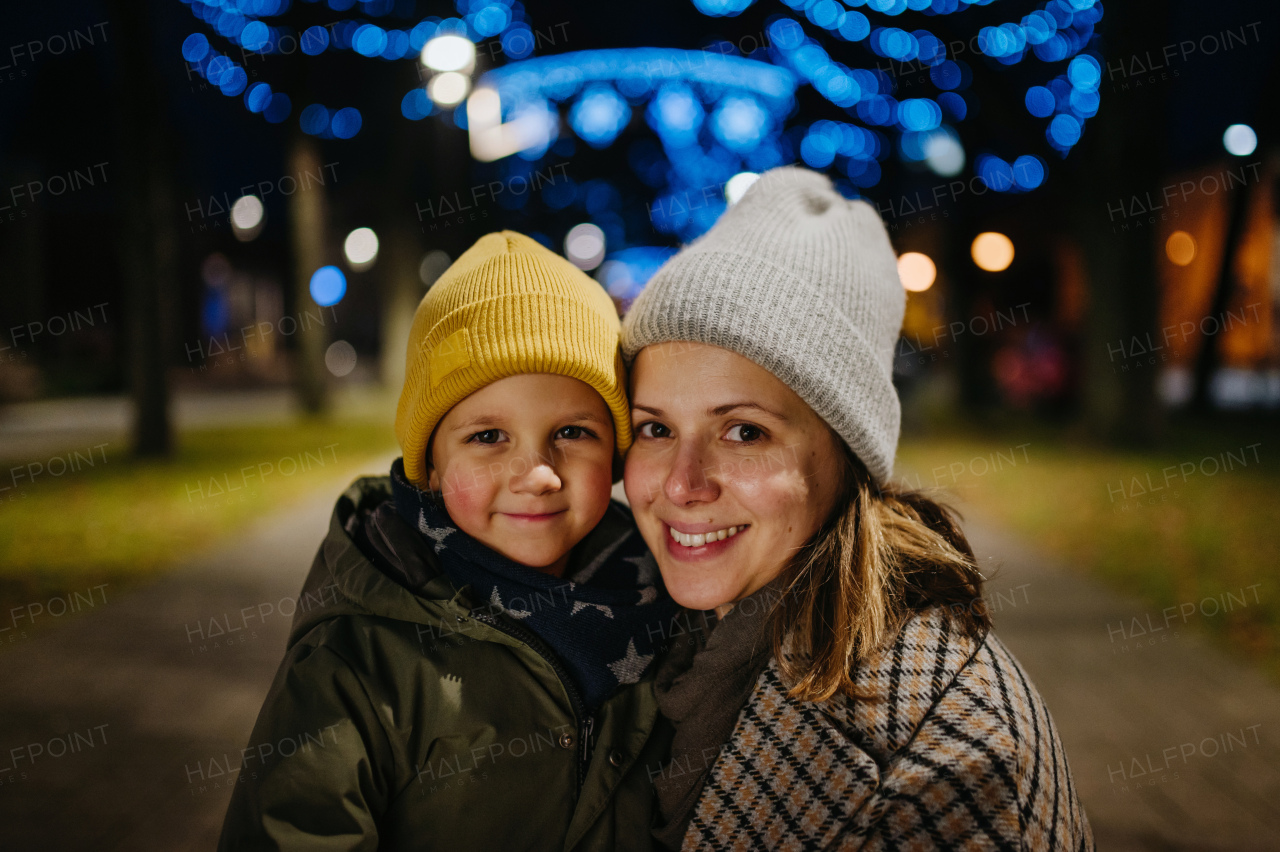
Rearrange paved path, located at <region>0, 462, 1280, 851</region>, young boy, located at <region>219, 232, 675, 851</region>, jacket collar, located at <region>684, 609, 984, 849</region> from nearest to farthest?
jacket collar, located at <region>684, 609, 984, 849</region>
young boy, located at <region>219, 232, 675, 851</region>
paved path, located at <region>0, 462, 1280, 851</region>

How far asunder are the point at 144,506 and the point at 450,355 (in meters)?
7.52

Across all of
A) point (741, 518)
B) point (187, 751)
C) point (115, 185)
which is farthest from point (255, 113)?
point (741, 518)

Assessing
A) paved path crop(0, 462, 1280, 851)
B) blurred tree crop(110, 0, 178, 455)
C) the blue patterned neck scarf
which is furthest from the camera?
blurred tree crop(110, 0, 178, 455)

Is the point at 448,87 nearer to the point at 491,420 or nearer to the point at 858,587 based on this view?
the point at 491,420

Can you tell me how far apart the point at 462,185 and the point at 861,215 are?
20352mm

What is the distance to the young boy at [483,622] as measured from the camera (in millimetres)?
1893

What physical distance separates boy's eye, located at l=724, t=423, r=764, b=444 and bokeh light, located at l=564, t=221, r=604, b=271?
3034 centimetres

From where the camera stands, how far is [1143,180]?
11969 millimetres

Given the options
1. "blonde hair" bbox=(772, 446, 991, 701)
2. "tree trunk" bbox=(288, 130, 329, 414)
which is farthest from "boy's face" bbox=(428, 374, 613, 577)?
"tree trunk" bbox=(288, 130, 329, 414)

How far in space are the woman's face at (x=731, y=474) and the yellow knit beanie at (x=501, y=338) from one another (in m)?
0.31

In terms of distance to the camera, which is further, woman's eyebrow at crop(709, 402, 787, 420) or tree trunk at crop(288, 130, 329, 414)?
tree trunk at crop(288, 130, 329, 414)

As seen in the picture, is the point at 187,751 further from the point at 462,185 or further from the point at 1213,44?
the point at 462,185

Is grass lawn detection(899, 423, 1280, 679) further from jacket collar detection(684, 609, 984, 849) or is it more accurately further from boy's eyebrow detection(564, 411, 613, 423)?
boy's eyebrow detection(564, 411, 613, 423)

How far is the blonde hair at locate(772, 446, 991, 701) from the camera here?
1.94 meters
